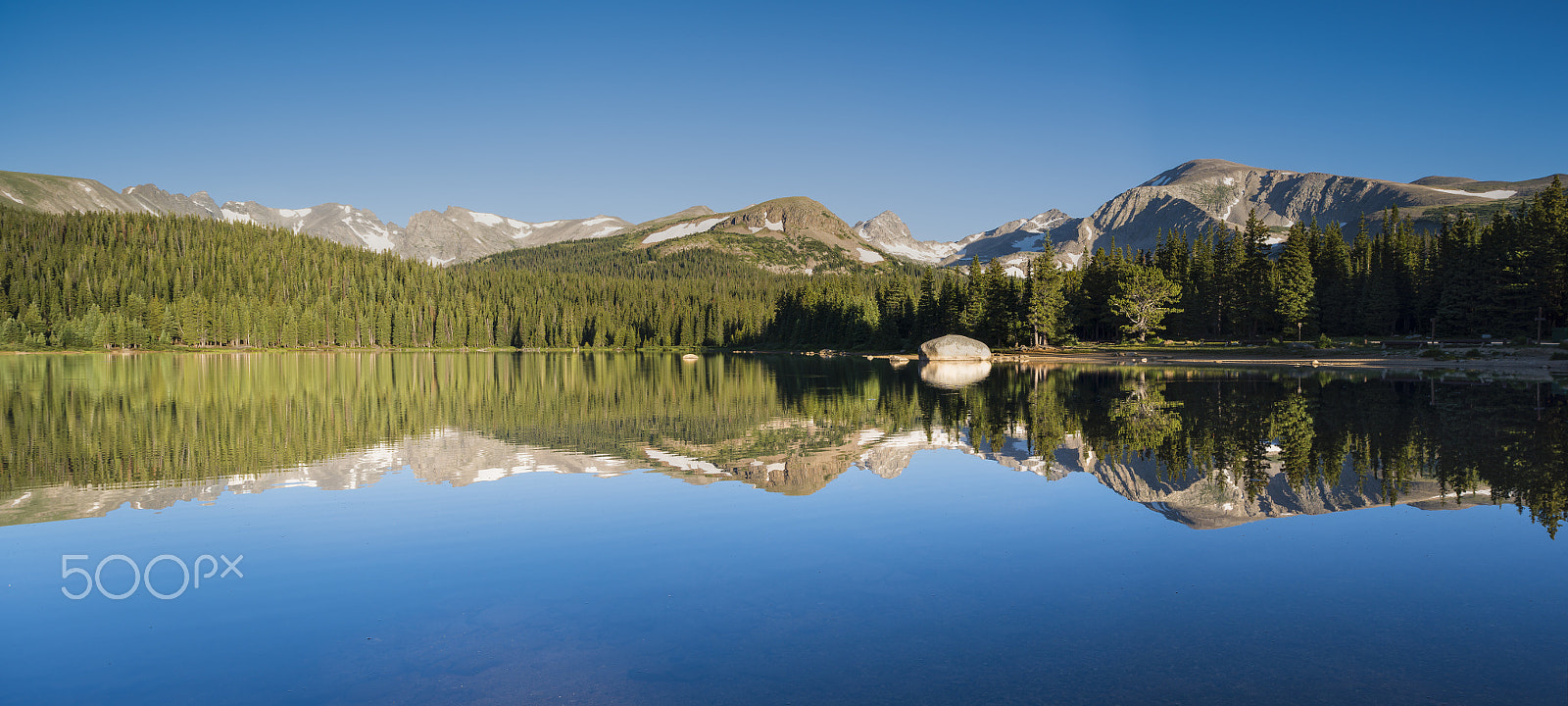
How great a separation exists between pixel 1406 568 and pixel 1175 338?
94.5 metres

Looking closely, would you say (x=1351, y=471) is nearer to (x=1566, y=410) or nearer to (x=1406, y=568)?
(x=1406, y=568)

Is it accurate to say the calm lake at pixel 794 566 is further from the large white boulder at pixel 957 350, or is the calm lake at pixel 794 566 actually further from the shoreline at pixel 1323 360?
the large white boulder at pixel 957 350

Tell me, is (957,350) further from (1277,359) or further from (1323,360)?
(1323,360)

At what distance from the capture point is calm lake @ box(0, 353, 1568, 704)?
7582 mm

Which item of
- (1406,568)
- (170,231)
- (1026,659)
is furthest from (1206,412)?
(170,231)

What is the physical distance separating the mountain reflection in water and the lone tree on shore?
45439 millimetres

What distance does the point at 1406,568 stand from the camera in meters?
10.7

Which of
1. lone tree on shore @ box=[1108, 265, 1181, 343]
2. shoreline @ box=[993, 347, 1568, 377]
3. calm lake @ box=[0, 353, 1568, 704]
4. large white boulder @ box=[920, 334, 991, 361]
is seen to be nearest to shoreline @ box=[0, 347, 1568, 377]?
shoreline @ box=[993, 347, 1568, 377]

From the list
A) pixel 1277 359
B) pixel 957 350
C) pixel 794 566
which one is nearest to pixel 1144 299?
pixel 1277 359

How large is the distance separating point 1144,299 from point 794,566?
88.5 m

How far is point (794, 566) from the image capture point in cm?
1134

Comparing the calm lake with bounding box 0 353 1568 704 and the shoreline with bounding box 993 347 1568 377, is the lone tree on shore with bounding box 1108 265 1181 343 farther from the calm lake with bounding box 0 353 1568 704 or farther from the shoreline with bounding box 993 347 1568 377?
the calm lake with bounding box 0 353 1568 704

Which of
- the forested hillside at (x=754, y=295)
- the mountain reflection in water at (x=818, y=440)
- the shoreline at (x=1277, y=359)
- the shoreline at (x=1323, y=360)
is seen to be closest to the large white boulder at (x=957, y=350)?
the shoreline at (x=1277, y=359)

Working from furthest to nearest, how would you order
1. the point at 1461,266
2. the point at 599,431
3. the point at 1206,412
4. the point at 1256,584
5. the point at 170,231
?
1. the point at 170,231
2. the point at 1461,266
3. the point at 1206,412
4. the point at 599,431
5. the point at 1256,584
